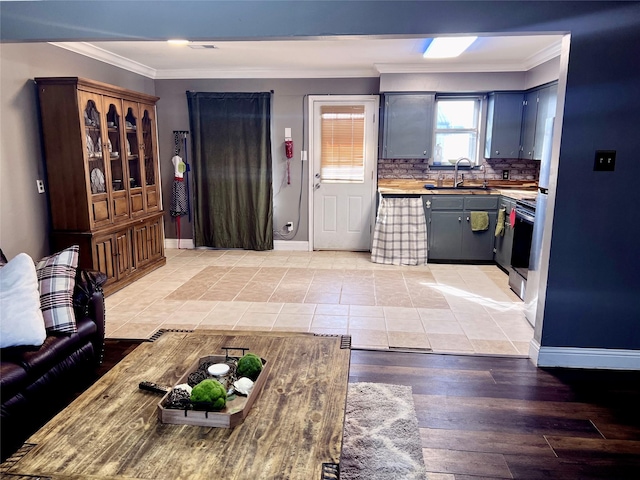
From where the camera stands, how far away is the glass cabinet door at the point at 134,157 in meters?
A: 4.62

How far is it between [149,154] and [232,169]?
4.04 feet

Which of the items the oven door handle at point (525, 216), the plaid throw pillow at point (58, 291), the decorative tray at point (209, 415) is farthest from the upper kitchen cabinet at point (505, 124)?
the decorative tray at point (209, 415)

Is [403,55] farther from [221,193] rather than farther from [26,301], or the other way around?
[26,301]

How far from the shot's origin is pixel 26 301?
7.43ft

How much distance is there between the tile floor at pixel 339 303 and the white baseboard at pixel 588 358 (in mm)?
217

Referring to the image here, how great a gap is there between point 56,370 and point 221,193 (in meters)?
3.93

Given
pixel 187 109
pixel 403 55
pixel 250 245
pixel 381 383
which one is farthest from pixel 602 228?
pixel 187 109

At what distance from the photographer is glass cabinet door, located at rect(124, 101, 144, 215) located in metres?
4.62

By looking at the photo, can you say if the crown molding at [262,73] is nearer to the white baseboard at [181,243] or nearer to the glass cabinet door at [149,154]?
the glass cabinet door at [149,154]

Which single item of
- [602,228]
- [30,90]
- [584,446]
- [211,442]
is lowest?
[584,446]

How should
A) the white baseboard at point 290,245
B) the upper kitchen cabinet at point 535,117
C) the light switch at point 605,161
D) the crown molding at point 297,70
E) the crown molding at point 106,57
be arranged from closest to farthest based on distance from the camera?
the light switch at point 605,161
the crown molding at point 106,57
the crown molding at point 297,70
the upper kitchen cabinet at point 535,117
the white baseboard at point 290,245

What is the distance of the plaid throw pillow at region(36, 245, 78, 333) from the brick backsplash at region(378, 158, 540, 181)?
4232 mm

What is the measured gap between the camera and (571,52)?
8.58ft

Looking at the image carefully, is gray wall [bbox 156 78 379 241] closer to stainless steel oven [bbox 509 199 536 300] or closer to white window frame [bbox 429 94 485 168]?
white window frame [bbox 429 94 485 168]
